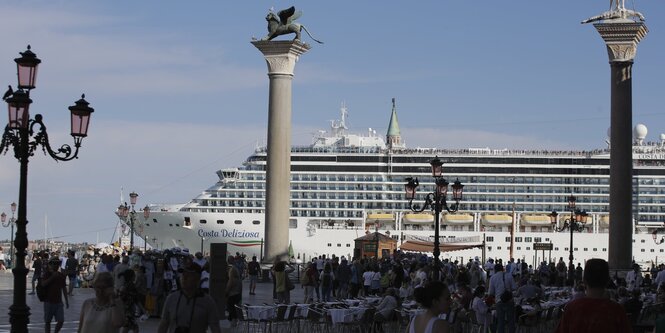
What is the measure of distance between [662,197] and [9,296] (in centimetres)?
5476

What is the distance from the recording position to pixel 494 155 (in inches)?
2987

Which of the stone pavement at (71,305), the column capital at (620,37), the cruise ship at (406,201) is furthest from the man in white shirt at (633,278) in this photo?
the cruise ship at (406,201)

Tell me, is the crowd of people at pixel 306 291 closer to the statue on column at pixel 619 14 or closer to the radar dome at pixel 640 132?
the statue on column at pixel 619 14

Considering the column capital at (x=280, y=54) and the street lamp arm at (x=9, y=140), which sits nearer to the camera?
the street lamp arm at (x=9, y=140)

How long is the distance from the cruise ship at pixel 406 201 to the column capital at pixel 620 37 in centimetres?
4036

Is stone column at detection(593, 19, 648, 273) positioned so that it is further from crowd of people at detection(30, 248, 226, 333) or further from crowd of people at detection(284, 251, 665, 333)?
crowd of people at detection(30, 248, 226, 333)

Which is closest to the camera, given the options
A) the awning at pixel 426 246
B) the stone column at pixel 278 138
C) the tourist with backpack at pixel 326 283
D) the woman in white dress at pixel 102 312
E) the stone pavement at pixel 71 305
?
the woman in white dress at pixel 102 312

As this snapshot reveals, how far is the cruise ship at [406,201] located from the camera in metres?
71.2

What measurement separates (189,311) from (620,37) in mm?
23351

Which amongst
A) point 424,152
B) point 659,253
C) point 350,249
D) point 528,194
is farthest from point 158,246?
point 659,253

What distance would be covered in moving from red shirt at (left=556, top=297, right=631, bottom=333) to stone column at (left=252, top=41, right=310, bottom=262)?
87.8 feet

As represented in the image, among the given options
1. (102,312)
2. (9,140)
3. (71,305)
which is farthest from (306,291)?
(102,312)

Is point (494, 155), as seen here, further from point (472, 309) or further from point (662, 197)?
point (472, 309)

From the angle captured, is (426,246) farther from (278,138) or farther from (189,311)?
(189,311)
